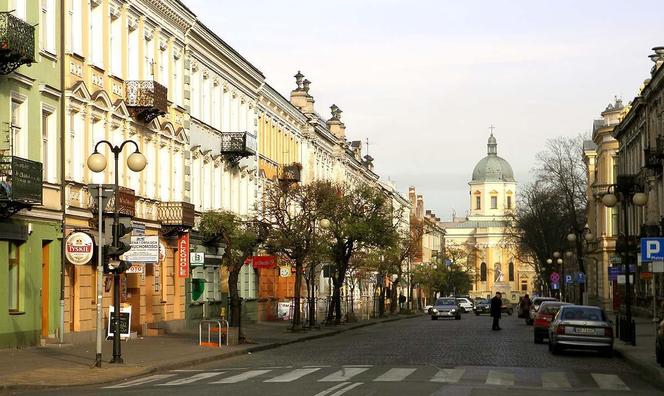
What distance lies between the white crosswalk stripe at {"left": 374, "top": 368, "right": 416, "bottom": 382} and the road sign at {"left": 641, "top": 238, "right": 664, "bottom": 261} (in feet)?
30.7

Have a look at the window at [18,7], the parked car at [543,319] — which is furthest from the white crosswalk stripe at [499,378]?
the window at [18,7]

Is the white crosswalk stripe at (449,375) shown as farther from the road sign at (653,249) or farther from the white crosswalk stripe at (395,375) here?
the road sign at (653,249)

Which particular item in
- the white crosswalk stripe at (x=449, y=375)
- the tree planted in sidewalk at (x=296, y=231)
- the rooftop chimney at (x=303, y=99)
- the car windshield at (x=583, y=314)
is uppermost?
the rooftop chimney at (x=303, y=99)

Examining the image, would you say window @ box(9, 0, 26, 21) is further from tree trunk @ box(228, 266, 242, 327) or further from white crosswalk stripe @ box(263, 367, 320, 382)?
white crosswalk stripe @ box(263, 367, 320, 382)

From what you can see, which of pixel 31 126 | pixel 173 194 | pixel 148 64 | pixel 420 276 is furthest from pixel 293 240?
pixel 420 276

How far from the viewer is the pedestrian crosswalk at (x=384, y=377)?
2294cm

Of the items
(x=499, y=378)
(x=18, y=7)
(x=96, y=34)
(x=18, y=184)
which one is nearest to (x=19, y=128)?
(x=18, y=184)

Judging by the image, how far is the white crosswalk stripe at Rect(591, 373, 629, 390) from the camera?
75.1 feet

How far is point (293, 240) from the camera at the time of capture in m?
52.4

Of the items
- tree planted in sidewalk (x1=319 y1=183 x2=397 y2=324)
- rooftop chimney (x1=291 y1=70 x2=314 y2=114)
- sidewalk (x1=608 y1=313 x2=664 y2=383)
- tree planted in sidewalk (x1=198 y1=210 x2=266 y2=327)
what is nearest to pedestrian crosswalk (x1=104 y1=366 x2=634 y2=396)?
sidewalk (x1=608 y1=313 x2=664 y2=383)

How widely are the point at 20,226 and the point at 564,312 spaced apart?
587 inches

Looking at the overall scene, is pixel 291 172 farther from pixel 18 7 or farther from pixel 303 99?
pixel 18 7

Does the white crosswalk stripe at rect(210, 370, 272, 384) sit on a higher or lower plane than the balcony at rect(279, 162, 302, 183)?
lower

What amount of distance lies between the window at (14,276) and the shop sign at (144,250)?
11.6 feet
